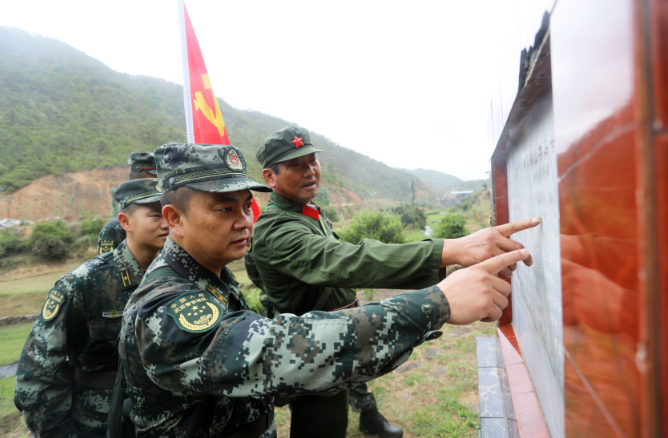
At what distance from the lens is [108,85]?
4275 cm

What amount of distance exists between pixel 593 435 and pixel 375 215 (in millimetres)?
9525

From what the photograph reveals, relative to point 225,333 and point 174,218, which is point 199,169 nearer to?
point 174,218

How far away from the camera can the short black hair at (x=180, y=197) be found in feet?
4.45

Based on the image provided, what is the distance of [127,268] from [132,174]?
1530 mm

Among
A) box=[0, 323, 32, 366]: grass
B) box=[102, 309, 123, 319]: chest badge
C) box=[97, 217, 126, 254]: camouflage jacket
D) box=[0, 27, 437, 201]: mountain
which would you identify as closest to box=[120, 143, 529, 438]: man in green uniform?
box=[102, 309, 123, 319]: chest badge

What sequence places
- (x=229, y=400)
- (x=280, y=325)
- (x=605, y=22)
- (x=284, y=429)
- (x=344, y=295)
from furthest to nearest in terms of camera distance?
(x=284, y=429) → (x=344, y=295) → (x=229, y=400) → (x=280, y=325) → (x=605, y=22)

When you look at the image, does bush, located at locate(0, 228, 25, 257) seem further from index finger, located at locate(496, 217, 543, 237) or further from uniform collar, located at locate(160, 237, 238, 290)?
index finger, located at locate(496, 217, 543, 237)

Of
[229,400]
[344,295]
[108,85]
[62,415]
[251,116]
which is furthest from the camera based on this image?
[251,116]

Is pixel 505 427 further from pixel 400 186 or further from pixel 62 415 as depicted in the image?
pixel 400 186

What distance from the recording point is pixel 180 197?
1.37 m

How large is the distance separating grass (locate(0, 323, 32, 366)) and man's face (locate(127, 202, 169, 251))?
16.7 ft

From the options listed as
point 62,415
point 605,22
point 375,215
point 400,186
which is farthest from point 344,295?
point 400,186

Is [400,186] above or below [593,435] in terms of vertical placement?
above

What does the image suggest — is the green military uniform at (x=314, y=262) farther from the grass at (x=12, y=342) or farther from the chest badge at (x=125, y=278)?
the grass at (x=12, y=342)
